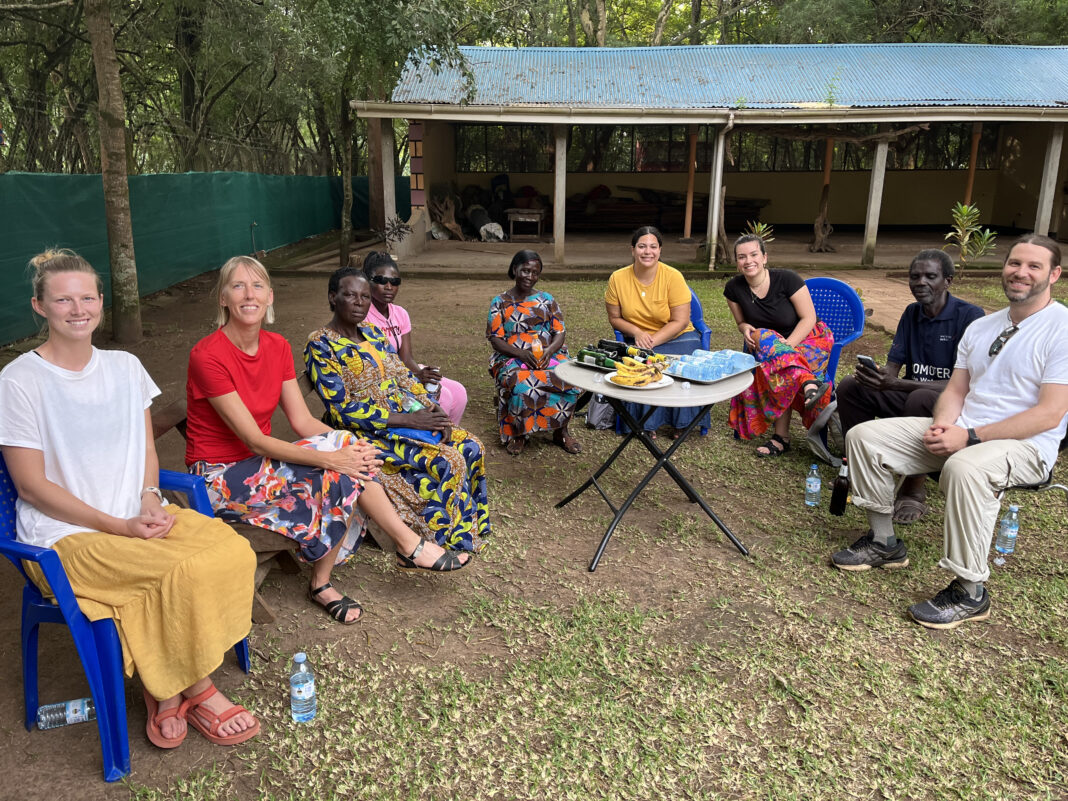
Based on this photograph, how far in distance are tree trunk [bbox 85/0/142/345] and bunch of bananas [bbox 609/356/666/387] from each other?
547 cm

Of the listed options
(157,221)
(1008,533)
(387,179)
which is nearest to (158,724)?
(1008,533)

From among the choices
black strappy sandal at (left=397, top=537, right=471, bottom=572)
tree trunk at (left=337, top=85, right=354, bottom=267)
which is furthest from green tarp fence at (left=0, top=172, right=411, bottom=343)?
black strappy sandal at (left=397, top=537, right=471, bottom=572)

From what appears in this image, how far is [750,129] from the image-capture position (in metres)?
12.7

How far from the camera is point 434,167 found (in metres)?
15.2

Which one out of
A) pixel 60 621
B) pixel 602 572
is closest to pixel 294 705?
pixel 60 621

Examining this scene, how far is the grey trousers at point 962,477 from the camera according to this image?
300 cm

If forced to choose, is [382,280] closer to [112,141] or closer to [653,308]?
[653,308]

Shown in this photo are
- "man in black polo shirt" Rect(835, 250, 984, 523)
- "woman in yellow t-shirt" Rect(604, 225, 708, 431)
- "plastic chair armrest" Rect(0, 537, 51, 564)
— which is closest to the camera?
"plastic chair armrest" Rect(0, 537, 51, 564)

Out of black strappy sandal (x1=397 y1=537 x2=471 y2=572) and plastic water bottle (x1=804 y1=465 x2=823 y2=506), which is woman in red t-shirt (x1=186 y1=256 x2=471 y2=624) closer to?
black strappy sandal (x1=397 y1=537 x2=471 y2=572)

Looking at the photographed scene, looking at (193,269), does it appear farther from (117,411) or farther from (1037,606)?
(1037,606)

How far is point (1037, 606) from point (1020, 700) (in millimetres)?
723

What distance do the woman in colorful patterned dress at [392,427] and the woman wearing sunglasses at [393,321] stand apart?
0.47 m

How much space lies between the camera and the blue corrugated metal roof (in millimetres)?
12180

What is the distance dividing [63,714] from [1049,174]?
14677 mm
